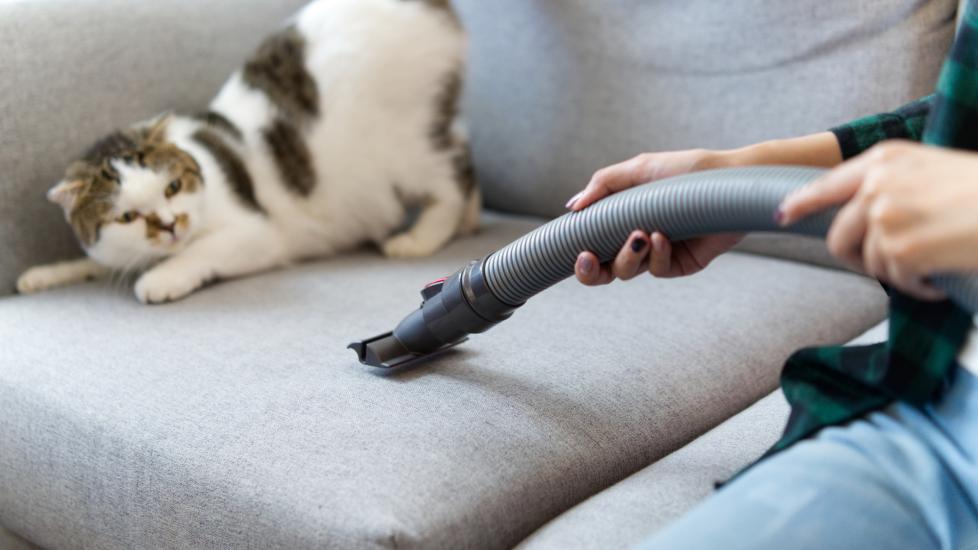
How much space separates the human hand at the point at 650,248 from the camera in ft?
3.08

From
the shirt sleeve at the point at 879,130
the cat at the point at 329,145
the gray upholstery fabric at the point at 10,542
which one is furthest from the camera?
the cat at the point at 329,145

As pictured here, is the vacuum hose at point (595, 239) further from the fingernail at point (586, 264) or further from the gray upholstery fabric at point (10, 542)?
the gray upholstery fabric at point (10, 542)

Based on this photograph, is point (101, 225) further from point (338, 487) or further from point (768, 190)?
point (768, 190)

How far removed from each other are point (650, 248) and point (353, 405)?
38cm

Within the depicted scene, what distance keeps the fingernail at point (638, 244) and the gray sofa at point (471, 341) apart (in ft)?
0.76

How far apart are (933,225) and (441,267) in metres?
1.08

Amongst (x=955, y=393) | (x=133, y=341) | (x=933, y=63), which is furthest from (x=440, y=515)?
(x=933, y=63)

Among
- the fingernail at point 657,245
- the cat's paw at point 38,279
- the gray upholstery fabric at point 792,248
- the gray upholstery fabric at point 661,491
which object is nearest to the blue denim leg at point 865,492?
the gray upholstery fabric at point 661,491

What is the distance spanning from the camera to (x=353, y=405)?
40.7 inches

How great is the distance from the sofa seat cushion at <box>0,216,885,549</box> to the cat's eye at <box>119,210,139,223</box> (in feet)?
0.47

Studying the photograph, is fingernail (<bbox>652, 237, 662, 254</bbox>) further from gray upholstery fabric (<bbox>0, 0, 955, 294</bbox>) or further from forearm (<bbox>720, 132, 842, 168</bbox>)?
gray upholstery fabric (<bbox>0, 0, 955, 294</bbox>)

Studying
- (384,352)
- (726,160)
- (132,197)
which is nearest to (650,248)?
(726,160)

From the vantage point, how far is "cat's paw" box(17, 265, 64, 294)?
1.58 m

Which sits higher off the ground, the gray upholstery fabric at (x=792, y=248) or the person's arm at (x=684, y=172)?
the person's arm at (x=684, y=172)
